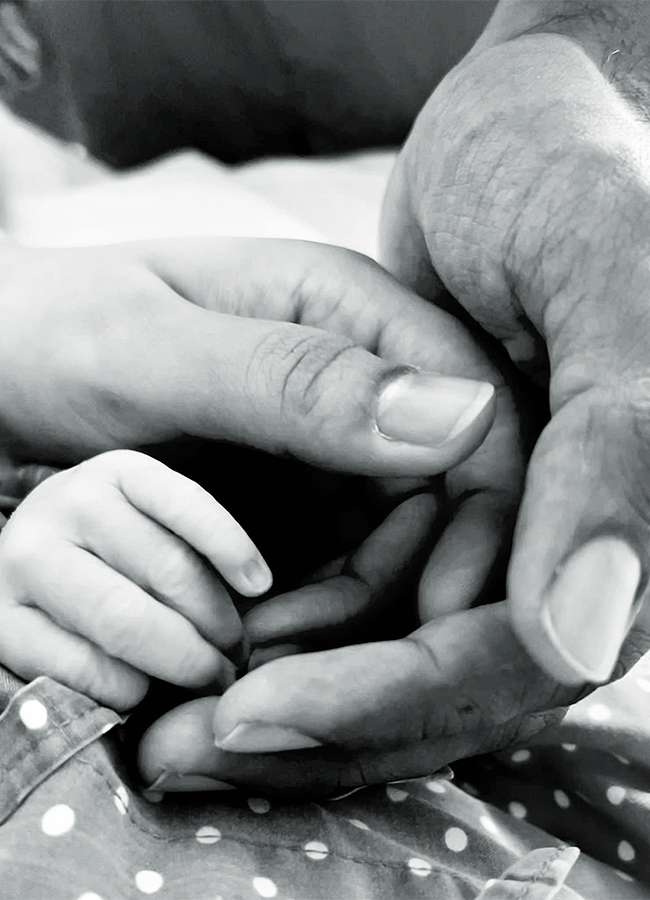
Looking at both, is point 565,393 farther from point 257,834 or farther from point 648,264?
point 257,834

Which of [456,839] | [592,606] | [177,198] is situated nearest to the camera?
[592,606]

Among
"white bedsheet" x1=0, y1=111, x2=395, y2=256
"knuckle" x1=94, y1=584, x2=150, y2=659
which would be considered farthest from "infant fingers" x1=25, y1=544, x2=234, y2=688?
"white bedsheet" x1=0, y1=111, x2=395, y2=256

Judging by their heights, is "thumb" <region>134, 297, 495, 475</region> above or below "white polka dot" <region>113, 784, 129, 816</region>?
above

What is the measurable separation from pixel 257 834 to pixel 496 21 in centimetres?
57

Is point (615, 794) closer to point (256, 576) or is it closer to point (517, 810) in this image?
point (517, 810)

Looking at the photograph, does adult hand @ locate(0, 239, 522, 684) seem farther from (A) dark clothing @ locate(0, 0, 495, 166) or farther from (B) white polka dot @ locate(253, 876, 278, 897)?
(A) dark clothing @ locate(0, 0, 495, 166)

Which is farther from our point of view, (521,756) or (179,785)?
(521,756)

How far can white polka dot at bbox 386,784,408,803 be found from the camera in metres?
0.50

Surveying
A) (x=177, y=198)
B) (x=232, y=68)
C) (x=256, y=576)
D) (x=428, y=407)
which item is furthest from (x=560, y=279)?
(x=232, y=68)

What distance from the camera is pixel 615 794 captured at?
0.55m

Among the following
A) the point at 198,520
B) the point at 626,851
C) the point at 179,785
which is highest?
the point at 198,520

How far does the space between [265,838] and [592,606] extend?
194 mm

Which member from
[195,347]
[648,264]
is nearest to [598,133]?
[648,264]

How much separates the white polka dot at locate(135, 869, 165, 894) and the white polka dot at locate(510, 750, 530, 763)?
23 cm
